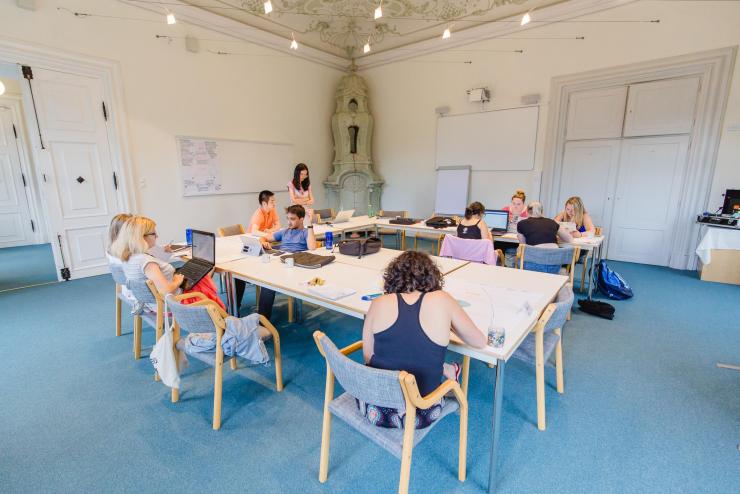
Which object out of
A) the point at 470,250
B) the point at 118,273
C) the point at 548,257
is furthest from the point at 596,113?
the point at 118,273

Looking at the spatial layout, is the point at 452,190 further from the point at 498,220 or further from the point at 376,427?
Result: the point at 376,427

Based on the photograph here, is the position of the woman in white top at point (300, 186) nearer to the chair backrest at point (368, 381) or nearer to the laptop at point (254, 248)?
the laptop at point (254, 248)

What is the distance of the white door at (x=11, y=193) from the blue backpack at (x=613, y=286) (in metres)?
9.69

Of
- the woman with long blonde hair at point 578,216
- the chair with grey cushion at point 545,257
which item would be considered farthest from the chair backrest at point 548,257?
the woman with long blonde hair at point 578,216

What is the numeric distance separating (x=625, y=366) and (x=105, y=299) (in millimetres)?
4958

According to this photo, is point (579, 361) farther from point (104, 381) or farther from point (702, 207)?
point (702, 207)

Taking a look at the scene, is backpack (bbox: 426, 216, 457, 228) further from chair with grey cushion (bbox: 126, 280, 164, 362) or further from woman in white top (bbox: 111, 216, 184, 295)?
chair with grey cushion (bbox: 126, 280, 164, 362)

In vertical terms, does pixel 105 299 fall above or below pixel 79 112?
below

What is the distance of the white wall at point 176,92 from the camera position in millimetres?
4211

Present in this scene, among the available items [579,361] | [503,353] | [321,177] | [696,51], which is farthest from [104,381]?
[696,51]

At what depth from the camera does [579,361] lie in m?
2.62

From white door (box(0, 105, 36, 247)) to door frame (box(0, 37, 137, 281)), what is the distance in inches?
118

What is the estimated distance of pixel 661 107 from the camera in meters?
4.91

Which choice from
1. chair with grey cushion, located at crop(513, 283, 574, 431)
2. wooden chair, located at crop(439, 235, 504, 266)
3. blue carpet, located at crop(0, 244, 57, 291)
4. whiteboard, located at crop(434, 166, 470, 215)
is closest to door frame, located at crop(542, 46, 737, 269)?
whiteboard, located at crop(434, 166, 470, 215)
